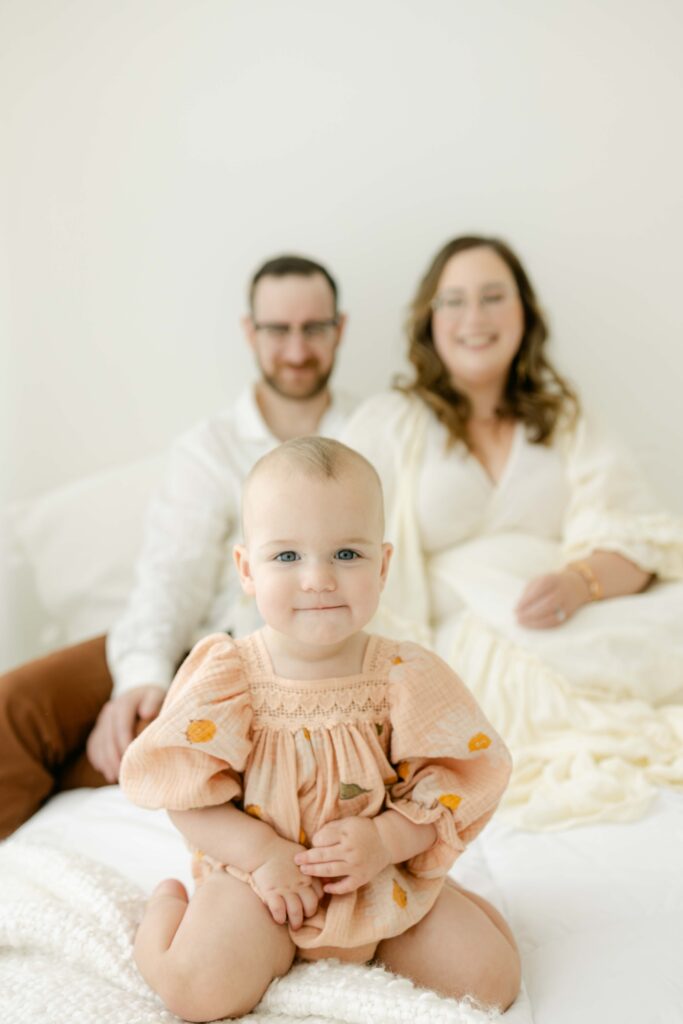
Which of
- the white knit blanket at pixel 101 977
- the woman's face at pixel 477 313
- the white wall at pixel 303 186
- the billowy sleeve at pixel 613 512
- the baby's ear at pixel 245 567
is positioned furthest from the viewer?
the white wall at pixel 303 186

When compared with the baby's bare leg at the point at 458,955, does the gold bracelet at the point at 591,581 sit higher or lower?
higher

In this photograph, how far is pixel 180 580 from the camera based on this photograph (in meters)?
1.85

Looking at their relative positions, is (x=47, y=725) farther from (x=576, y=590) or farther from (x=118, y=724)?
(x=576, y=590)

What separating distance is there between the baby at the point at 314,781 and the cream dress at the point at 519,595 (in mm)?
381

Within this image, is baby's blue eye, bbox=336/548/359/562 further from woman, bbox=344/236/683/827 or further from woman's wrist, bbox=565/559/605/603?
woman's wrist, bbox=565/559/605/603

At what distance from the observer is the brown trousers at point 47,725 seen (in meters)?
1.48

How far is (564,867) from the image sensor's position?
4.10ft

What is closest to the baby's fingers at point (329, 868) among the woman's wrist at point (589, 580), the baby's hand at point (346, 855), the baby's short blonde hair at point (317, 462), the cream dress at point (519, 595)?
the baby's hand at point (346, 855)

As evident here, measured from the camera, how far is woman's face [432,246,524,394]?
1900 mm

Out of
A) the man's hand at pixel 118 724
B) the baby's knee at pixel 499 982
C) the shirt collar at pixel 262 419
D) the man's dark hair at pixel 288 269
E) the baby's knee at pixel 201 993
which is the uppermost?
the man's dark hair at pixel 288 269

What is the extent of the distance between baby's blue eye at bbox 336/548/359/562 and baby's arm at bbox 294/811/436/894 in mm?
263

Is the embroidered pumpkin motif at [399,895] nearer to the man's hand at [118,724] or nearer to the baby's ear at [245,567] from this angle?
the baby's ear at [245,567]

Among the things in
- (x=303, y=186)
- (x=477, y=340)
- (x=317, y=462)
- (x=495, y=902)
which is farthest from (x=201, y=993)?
(x=303, y=186)

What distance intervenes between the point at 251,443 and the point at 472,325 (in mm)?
493
